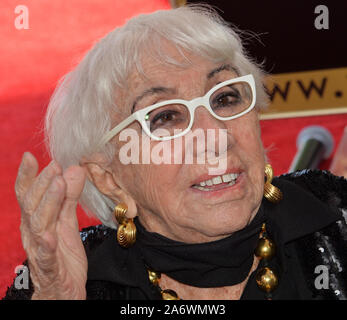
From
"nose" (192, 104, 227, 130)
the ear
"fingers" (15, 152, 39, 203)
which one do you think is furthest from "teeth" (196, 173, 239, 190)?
"fingers" (15, 152, 39, 203)

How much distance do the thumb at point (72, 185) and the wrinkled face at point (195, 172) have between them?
0.28 meters

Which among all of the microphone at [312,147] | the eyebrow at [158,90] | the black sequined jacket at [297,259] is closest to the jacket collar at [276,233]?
the black sequined jacket at [297,259]

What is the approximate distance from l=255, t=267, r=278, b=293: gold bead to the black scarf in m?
0.04

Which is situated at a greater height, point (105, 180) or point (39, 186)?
point (39, 186)

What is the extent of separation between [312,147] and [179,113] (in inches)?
67.6

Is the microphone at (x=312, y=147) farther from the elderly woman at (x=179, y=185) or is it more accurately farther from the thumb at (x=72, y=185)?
the thumb at (x=72, y=185)

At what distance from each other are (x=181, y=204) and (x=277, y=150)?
1.95m

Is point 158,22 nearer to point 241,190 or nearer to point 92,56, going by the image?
point 92,56

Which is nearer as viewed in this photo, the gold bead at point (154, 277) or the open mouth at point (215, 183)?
the open mouth at point (215, 183)

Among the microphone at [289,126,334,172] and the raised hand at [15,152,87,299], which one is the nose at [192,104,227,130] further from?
the microphone at [289,126,334,172]

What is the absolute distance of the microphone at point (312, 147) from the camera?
9.83ft

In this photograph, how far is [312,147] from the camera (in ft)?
10.6

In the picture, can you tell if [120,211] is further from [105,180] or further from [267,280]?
[267,280]

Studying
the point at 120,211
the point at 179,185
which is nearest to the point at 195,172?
the point at 179,185
